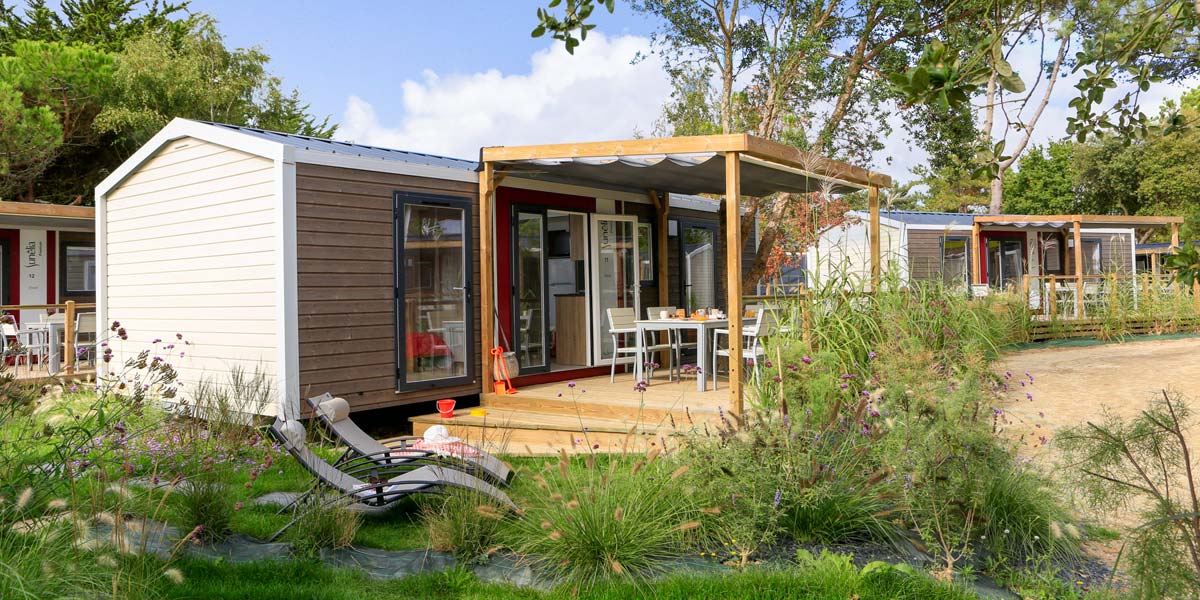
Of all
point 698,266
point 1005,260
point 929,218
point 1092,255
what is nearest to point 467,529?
point 698,266

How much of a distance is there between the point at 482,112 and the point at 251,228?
14600mm

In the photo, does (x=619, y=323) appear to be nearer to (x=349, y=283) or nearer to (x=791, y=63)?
(x=349, y=283)

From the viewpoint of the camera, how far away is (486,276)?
25.6ft

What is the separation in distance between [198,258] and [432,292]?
2.09 meters

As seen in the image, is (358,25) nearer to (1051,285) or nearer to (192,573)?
(192,573)

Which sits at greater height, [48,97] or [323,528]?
[48,97]

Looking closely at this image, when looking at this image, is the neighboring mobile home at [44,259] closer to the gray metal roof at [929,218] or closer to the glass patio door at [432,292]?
the glass patio door at [432,292]

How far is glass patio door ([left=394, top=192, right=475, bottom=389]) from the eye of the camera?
24.8 ft

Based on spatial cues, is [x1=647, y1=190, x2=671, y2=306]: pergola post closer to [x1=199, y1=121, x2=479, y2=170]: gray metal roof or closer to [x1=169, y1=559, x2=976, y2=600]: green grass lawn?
[x1=199, y1=121, x2=479, y2=170]: gray metal roof

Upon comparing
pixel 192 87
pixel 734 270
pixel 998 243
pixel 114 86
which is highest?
pixel 192 87

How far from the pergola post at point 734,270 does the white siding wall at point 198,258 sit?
3.45 meters

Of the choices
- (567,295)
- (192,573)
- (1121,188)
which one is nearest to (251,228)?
(567,295)

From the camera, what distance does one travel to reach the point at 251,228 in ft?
23.3

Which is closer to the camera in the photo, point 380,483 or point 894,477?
point 894,477
